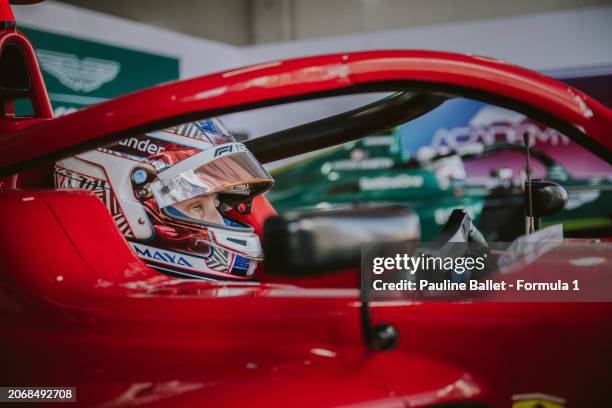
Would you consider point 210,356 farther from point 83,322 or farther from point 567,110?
point 567,110

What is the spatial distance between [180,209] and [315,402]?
Answer: 1.99 ft

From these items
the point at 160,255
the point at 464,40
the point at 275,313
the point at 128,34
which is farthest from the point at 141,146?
the point at 464,40

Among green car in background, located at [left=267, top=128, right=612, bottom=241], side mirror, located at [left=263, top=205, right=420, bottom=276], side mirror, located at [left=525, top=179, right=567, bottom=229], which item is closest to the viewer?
side mirror, located at [left=263, top=205, right=420, bottom=276]

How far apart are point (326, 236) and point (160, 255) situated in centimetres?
69

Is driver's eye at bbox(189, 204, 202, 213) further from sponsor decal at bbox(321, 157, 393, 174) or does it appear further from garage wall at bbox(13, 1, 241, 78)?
sponsor decal at bbox(321, 157, 393, 174)

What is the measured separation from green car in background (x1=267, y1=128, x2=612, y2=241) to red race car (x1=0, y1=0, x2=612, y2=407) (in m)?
4.67

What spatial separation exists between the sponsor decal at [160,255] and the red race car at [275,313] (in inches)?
6.9

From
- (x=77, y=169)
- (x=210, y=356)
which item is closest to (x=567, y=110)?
(x=210, y=356)

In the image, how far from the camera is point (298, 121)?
652 cm

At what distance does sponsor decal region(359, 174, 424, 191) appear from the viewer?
5.98 meters

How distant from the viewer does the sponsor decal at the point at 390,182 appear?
5.98 m

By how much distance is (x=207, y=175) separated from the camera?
125cm

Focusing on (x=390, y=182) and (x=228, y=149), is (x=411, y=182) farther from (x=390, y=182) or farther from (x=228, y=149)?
(x=228, y=149)

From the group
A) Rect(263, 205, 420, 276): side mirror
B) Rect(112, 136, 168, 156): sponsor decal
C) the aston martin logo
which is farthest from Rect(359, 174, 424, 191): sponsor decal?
Rect(263, 205, 420, 276): side mirror
